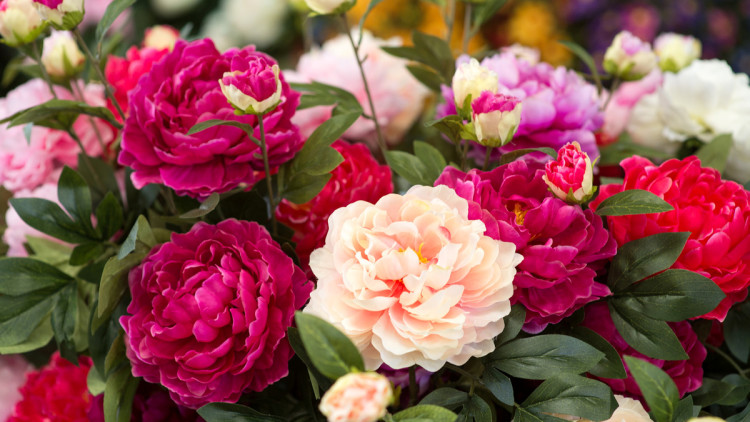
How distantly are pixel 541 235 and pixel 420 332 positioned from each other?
0.29ft

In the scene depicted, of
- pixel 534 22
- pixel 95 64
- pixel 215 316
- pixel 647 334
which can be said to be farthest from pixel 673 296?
pixel 534 22

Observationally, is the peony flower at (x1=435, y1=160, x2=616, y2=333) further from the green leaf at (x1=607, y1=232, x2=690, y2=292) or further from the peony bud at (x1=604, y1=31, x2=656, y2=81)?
the peony bud at (x1=604, y1=31, x2=656, y2=81)

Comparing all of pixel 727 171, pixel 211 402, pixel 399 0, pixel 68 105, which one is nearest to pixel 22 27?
pixel 68 105

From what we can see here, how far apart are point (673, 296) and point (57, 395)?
1.34 feet

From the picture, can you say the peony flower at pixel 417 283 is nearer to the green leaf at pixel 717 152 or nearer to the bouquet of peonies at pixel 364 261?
the bouquet of peonies at pixel 364 261

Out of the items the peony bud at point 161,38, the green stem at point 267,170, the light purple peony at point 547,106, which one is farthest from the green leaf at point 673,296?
the peony bud at point 161,38

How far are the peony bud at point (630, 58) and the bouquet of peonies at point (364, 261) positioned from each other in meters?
0.07

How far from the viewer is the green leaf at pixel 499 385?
0.33m

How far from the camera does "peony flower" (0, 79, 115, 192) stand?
48 cm

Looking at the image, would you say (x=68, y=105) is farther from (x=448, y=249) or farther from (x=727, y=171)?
(x=727, y=171)

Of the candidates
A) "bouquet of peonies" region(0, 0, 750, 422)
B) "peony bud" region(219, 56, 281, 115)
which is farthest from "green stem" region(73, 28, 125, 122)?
"peony bud" region(219, 56, 281, 115)

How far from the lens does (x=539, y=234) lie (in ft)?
1.10

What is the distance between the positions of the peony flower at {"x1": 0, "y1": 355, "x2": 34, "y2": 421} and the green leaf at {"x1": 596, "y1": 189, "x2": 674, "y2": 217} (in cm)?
45

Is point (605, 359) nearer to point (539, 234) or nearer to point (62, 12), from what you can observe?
point (539, 234)
